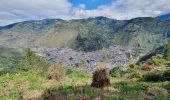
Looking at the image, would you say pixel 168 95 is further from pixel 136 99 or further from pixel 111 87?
pixel 111 87

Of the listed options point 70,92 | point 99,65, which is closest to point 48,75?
point 99,65

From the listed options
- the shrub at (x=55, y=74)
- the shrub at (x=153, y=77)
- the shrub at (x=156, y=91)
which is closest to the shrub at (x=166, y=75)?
the shrub at (x=153, y=77)

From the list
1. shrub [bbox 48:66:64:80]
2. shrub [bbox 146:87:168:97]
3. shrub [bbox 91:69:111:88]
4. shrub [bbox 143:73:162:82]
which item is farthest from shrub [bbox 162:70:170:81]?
shrub [bbox 48:66:64:80]

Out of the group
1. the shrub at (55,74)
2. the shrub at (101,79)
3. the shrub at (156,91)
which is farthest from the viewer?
the shrub at (55,74)

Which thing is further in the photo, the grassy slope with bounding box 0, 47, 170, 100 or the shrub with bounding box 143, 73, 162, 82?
the shrub with bounding box 143, 73, 162, 82

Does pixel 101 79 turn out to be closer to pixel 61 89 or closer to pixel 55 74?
pixel 61 89

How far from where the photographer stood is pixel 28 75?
26.5 meters

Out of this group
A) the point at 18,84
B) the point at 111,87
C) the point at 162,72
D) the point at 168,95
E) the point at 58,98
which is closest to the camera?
the point at 58,98

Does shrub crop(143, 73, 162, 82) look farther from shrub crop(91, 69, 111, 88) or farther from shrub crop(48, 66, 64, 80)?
shrub crop(48, 66, 64, 80)

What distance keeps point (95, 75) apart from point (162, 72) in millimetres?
7424

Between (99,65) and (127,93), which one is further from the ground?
(99,65)

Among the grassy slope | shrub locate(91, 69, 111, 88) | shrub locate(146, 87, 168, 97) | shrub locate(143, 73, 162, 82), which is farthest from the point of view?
shrub locate(143, 73, 162, 82)

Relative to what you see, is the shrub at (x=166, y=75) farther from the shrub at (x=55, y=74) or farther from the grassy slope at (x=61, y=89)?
the shrub at (x=55, y=74)

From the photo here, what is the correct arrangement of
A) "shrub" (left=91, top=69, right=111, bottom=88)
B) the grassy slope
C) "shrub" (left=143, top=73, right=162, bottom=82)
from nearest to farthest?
the grassy slope → "shrub" (left=91, top=69, right=111, bottom=88) → "shrub" (left=143, top=73, right=162, bottom=82)
